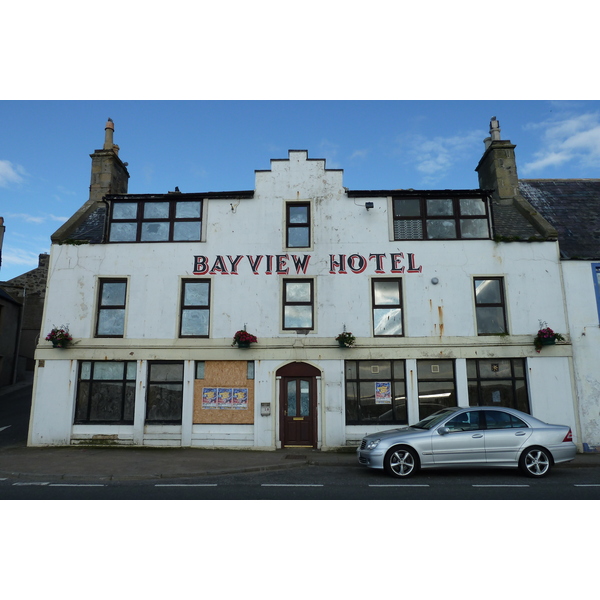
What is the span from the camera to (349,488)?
950 cm

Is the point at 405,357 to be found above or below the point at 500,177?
below

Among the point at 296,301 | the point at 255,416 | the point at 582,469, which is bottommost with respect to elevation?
the point at 582,469

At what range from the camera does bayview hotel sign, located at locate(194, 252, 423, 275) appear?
15797 millimetres

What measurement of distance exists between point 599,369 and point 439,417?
6.96 m

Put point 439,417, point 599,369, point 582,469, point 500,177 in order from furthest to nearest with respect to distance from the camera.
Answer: point 500,177 → point 599,369 → point 582,469 → point 439,417

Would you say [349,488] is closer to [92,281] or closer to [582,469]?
[582,469]

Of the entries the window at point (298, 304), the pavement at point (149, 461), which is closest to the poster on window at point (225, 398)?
the pavement at point (149, 461)

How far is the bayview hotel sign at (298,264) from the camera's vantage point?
15.8 meters

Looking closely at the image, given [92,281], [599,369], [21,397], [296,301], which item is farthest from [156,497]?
[21,397]

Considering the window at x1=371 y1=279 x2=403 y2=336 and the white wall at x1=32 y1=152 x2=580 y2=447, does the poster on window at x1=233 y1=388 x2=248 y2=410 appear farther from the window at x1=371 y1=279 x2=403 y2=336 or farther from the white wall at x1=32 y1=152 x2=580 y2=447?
the window at x1=371 y1=279 x2=403 y2=336

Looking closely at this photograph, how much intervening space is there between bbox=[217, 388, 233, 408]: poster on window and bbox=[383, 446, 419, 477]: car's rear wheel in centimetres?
609

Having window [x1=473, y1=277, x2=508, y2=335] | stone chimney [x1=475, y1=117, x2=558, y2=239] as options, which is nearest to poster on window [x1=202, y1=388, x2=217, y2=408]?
window [x1=473, y1=277, x2=508, y2=335]

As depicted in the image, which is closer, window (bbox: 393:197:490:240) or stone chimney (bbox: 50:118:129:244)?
window (bbox: 393:197:490:240)

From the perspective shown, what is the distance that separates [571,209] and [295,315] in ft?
37.0
